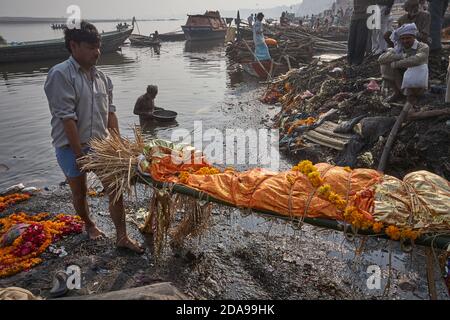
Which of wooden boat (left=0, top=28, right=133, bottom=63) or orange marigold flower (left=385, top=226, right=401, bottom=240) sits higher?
wooden boat (left=0, top=28, right=133, bottom=63)

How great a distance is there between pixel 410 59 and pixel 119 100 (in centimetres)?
1037

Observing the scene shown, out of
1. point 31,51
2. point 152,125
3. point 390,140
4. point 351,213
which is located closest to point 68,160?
point 351,213

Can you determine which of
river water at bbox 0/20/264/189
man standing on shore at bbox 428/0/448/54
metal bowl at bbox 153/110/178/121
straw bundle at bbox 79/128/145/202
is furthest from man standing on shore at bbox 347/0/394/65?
straw bundle at bbox 79/128/145/202

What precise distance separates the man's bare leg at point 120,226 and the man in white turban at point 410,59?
4.96m

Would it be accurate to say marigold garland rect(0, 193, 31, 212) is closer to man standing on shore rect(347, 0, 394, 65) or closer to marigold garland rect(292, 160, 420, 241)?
marigold garland rect(292, 160, 420, 241)

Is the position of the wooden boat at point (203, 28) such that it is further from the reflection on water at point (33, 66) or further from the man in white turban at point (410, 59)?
the man in white turban at point (410, 59)

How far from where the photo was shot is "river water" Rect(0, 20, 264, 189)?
7.53 m

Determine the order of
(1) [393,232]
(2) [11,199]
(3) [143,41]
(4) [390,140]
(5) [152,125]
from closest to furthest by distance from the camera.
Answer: (1) [393,232]
(4) [390,140]
(2) [11,199]
(5) [152,125]
(3) [143,41]

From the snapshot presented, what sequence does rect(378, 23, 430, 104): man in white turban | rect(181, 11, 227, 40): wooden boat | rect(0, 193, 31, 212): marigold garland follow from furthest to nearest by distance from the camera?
rect(181, 11, 227, 40): wooden boat
rect(378, 23, 430, 104): man in white turban
rect(0, 193, 31, 212): marigold garland

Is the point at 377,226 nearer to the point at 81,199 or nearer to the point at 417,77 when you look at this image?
the point at 81,199

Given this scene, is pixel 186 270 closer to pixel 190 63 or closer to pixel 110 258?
pixel 110 258

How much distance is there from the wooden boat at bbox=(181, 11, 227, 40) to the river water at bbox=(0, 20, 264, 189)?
39.3 feet

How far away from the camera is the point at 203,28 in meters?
35.2
